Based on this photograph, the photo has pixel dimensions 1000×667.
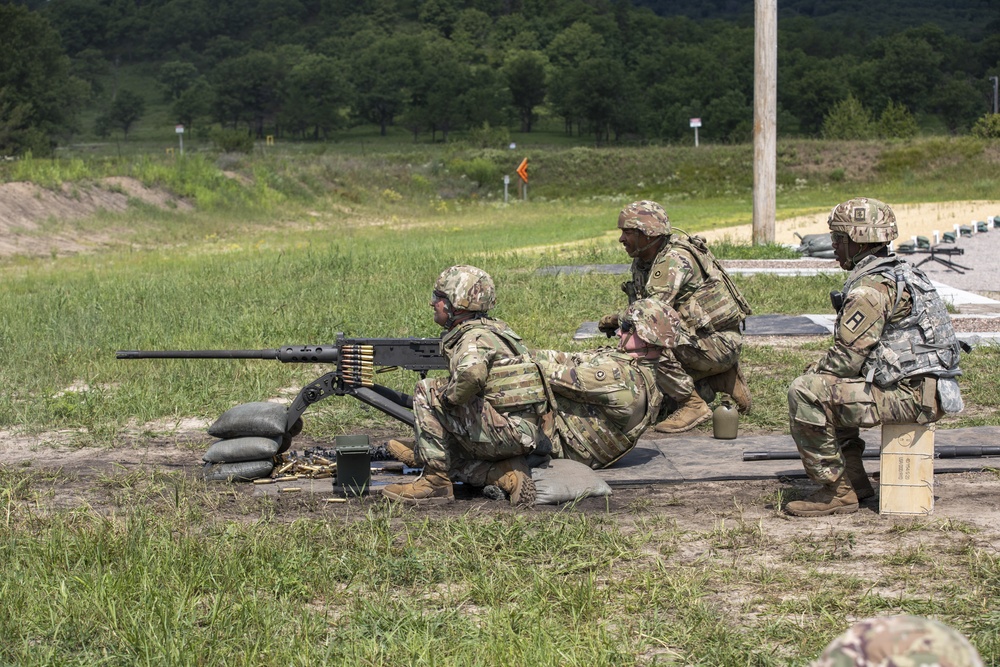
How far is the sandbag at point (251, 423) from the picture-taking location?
7.45 m

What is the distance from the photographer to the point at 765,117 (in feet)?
64.9

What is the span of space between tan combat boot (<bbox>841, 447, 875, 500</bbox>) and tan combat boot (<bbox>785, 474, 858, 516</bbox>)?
0.20m

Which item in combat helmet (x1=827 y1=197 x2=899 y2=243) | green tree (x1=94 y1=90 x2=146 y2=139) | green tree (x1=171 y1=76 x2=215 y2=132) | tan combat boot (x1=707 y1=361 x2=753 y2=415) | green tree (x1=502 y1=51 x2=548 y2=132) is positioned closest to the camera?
combat helmet (x1=827 y1=197 x2=899 y2=243)

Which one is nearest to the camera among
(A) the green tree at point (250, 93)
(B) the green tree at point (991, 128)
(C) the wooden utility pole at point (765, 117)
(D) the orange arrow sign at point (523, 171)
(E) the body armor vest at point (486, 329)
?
(E) the body armor vest at point (486, 329)

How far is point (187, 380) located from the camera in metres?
10.2

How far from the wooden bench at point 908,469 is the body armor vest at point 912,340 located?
0.28m

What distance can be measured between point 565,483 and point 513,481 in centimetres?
29

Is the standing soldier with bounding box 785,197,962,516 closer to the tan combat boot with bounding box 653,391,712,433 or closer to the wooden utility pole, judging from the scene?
the tan combat boot with bounding box 653,391,712,433

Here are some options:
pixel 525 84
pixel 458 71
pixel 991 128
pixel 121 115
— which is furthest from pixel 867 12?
pixel 991 128

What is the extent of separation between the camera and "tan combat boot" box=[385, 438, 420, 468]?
7652mm

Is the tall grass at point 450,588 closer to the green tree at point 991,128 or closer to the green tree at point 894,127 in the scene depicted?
the green tree at point 991,128

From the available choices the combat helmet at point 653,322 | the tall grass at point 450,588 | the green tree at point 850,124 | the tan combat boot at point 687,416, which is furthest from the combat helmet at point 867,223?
the green tree at point 850,124

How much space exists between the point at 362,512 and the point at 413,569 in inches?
43.5

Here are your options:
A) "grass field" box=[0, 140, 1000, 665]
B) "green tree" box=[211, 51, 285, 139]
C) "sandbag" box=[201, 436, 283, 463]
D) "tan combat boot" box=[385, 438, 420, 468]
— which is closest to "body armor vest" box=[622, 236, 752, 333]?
"grass field" box=[0, 140, 1000, 665]
